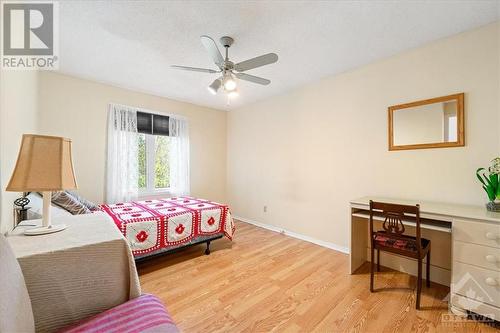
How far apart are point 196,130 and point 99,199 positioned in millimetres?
2131

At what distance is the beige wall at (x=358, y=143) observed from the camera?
2.02 m

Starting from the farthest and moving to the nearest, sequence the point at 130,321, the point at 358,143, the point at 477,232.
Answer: the point at 358,143
the point at 477,232
the point at 130,321

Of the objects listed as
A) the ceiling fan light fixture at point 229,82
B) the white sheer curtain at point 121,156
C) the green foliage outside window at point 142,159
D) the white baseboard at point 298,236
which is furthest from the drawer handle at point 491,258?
the green foliage outside window at point 142,159

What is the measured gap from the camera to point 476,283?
5.32 ft

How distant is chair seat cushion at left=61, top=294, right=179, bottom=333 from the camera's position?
0.93 m

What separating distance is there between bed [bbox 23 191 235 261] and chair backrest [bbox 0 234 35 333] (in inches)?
48.2

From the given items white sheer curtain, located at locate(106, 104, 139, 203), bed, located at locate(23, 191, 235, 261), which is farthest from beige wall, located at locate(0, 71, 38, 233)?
white sheer curtain, located at locate(106, 104, 139, 203)

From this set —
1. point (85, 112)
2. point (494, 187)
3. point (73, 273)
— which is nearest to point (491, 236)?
point (494, 187)

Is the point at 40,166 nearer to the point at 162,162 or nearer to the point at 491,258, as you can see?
the point at 162,162

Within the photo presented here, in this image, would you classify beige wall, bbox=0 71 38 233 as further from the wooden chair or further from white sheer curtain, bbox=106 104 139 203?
the wooden chair

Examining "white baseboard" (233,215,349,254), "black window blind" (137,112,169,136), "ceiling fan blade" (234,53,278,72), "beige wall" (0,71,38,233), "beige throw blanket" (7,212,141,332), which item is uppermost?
"ceiling fan blade" (234,53,278,72)

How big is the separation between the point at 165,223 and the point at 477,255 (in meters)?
2.86

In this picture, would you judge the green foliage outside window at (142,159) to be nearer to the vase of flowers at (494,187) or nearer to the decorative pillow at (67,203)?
the decorative pillow at (67,203)

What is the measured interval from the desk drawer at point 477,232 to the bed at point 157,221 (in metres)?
2.42
